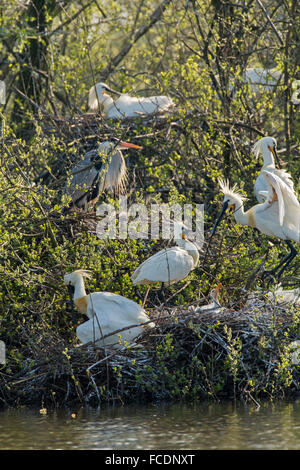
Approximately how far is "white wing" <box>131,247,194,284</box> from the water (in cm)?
129

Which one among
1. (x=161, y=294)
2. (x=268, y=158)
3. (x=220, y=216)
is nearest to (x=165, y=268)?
(x=161, y=294)

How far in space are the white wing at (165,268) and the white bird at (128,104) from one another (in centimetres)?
290

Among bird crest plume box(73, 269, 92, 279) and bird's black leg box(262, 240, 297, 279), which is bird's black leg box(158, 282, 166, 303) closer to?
bird crest plume box(73, 269, 92, 279)

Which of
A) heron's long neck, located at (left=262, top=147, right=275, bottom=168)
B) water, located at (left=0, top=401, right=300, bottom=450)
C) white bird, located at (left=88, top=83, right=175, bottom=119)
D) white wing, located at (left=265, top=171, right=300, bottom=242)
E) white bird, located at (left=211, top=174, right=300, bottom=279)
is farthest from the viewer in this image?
white bird, located at (left=88, top=83, right=175, bottom=119)

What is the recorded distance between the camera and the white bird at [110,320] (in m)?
7.14

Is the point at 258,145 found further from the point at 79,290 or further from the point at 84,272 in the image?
the point at 79,290

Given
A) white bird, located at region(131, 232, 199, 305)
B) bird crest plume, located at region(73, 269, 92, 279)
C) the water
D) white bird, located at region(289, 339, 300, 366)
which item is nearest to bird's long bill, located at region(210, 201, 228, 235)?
white bird, located at region(131, 232, 199, 305)

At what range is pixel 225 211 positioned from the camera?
28.2 feet

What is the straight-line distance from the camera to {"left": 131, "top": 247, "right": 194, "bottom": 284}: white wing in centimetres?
756

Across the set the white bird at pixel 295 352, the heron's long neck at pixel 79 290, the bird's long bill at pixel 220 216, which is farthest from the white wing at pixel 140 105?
the white bird at pixel 295 352

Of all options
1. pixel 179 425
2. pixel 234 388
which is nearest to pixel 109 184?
pixel 234 388

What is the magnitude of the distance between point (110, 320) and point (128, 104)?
472cm

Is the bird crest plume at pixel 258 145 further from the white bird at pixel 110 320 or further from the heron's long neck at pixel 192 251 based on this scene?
the white bird at pixel 110 320

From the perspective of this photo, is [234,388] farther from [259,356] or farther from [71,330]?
[71,330]
